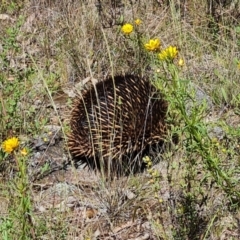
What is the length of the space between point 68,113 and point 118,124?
0.56 m

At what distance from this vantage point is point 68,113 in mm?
4168

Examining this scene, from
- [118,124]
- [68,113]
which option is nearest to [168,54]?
[118,124]

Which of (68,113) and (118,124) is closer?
(118,124)

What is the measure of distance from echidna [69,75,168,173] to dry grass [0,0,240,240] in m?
0.13

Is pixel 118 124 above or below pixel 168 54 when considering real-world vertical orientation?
below

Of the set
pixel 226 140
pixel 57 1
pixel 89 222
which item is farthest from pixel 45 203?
pixel 57 1

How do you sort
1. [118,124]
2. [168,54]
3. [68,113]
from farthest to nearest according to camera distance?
[68,113] < [118,124] < [168,54]

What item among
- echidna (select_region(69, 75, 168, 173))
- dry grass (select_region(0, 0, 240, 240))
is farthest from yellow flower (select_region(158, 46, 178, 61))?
echidna (select_region(69, 75, 168, 173))

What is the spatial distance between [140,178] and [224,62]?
1116 millimetres

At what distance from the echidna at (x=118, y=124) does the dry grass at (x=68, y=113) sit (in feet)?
0.42

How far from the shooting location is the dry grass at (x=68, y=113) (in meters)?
2.76

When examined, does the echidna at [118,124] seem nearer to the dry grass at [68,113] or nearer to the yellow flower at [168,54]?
the dry grass at [68,113]

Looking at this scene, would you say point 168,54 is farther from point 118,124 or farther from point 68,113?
point 68,113

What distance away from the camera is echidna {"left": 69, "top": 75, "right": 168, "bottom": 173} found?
144 inches
